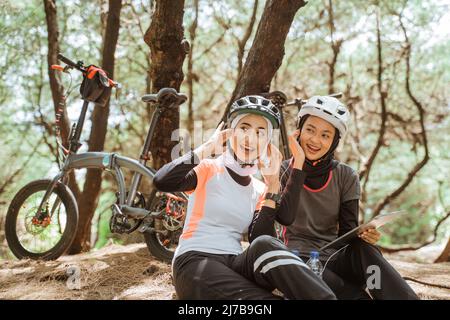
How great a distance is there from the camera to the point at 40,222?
452 cm

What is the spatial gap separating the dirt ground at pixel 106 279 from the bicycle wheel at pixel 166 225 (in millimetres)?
139

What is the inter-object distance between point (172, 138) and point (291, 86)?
7.23 meters

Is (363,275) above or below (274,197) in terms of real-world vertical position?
below

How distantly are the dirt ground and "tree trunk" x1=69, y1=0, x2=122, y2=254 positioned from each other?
2098 millimetres

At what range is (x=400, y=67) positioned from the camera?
1088cm

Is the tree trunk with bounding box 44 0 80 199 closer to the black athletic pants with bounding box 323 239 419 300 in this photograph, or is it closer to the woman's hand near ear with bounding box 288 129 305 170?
the woman's hand near ear with bounding box 288 129 305 170

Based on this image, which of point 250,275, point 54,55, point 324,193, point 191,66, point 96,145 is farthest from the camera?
point 191,66

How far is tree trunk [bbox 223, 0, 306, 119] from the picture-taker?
4.76 meters

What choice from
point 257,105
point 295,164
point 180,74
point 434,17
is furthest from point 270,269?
point 434,17

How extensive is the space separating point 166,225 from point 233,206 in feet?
5.29

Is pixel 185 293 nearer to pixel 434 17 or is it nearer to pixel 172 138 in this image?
pixel 172 138

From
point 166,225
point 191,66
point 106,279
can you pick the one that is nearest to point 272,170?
point 166,225

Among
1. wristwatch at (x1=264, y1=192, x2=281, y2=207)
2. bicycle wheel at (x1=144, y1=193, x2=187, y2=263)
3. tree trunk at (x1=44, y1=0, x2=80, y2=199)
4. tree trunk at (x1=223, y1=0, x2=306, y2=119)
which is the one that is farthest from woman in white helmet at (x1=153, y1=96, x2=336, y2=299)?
tree trunk at (x1=44, y1=0, x2=80, y2=199)

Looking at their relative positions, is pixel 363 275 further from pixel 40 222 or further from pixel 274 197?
pixel 40 222
